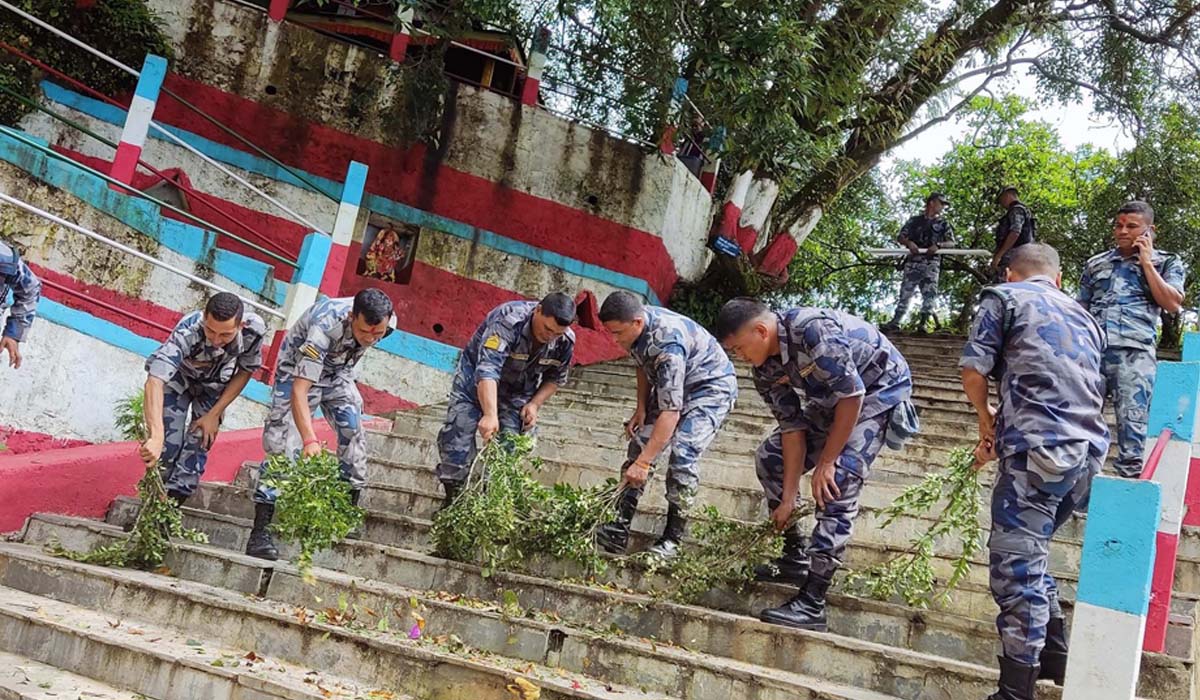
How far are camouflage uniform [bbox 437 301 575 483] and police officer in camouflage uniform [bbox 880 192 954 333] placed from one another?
7.04 metres

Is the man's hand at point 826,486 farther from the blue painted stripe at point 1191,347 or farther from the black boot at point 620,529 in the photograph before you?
the blue painted stripe at point 1191,347

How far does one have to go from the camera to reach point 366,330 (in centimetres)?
510

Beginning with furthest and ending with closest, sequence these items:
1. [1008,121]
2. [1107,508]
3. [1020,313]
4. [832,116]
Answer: [1008,121]
[832,116]
[1020,313]
[1107,508]

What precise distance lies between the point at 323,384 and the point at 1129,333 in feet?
14.2

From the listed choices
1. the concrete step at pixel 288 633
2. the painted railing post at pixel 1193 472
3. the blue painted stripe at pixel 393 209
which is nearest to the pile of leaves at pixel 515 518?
the concrete step at pixel 288 633

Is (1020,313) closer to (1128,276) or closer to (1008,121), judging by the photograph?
(1128,276)

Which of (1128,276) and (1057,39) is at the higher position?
(1057,39)

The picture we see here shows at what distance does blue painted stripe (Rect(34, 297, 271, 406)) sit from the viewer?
664 cm

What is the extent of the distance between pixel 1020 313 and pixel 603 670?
2.05 metres

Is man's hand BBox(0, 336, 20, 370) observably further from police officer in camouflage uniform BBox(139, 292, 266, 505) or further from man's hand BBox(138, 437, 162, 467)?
man's hand BBox(138, 437, 162, 467)

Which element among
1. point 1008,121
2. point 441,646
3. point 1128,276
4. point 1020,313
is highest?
point 1008,121

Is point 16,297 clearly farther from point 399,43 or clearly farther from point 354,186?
point 399,43

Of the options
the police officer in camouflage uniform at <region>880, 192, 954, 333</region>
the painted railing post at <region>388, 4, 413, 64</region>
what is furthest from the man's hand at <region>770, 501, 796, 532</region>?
the police officer in camouflage uniform at <region>880, 192, 954, 333</region>

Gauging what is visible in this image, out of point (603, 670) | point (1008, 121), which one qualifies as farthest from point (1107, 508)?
point (1008, 121)
